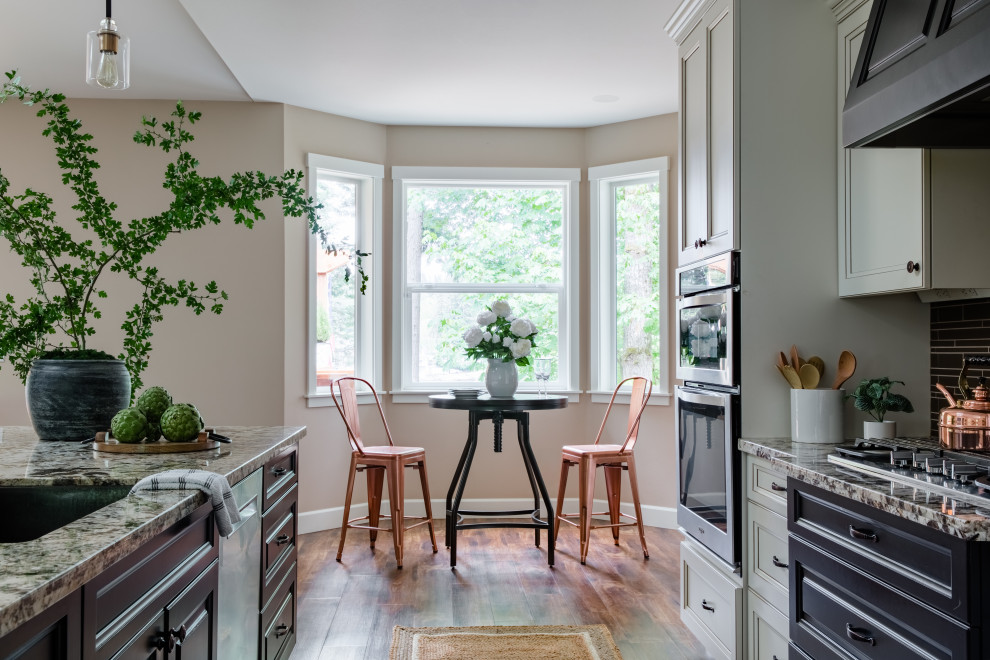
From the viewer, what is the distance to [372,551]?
454cm

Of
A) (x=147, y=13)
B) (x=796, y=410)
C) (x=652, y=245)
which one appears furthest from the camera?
(x=652, y=245)

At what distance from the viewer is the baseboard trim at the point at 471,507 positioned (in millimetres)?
5008

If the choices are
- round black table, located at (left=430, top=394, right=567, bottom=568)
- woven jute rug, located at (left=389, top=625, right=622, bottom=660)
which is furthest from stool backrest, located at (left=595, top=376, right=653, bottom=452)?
woven jute rug, located at (left=389, top=625, right=622, bottom=660)

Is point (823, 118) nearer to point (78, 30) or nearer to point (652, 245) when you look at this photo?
point (652, 245)

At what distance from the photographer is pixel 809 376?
8.72 ft

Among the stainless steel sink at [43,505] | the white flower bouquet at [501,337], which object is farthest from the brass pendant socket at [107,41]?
the white flower bouquet at [501,337]

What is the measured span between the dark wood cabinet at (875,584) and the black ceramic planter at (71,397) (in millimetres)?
1947

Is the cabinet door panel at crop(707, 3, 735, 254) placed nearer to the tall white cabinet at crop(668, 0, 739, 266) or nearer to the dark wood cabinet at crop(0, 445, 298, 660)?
the tall white cabinet at crop(668, 0, 739, 266)

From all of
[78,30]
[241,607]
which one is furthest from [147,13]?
[241,607]

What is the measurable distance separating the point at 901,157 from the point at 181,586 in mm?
2244

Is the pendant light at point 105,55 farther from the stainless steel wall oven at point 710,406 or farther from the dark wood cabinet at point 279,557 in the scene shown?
the stainless steel wall oven at point 710,406

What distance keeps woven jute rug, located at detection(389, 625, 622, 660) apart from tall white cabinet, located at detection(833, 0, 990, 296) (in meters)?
1.62

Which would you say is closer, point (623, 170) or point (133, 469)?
point (133, 469)

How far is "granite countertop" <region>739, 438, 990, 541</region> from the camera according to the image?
4.75 feet
